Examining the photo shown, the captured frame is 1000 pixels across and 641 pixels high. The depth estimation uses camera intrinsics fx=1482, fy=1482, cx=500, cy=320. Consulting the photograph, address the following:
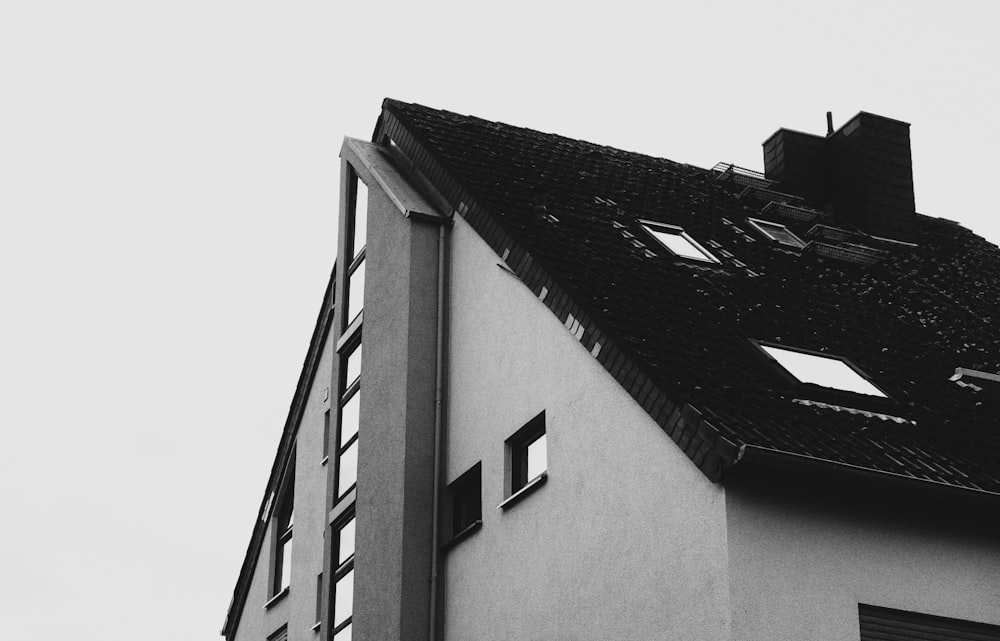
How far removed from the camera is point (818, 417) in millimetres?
12352

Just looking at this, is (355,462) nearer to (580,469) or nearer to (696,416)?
(580,469)

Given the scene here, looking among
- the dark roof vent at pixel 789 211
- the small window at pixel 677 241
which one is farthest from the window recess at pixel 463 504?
the dark roof vent at pixel 789 211

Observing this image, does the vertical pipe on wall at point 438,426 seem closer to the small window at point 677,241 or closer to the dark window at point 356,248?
the dark window at point 356,248

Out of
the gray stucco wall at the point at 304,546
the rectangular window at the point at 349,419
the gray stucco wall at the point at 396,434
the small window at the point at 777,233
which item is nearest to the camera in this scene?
the gray stucco wall at the point at 396,434

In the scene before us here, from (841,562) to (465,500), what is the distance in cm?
559

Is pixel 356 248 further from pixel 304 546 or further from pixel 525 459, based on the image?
pixel 525 459

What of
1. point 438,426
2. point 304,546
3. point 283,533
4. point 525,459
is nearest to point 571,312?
point 525,459

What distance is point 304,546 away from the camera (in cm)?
2267

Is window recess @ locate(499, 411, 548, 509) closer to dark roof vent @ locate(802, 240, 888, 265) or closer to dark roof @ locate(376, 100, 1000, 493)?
dark roof @ locate(376, 100, 1000, 493)

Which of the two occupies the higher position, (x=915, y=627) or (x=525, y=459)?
(x=525, y=459)

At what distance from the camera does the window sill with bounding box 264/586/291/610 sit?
23.4 metres

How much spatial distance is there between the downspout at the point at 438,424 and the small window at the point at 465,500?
0.17m

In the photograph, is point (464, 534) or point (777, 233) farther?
point (777, 233)

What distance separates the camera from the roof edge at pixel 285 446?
24.0 meters
